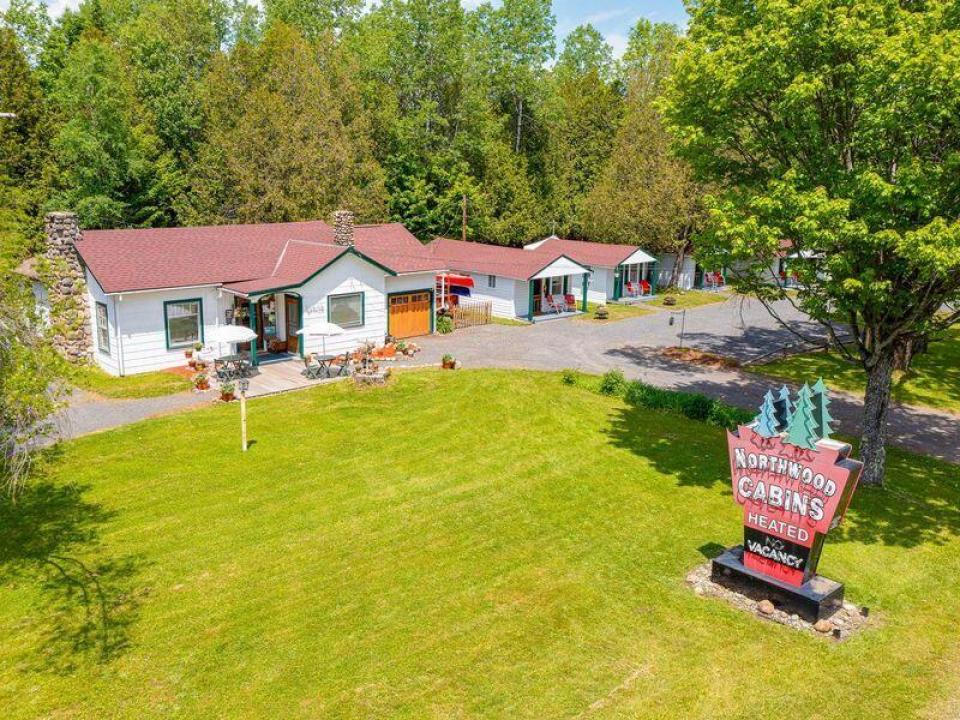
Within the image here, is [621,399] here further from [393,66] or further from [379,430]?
[393,66]

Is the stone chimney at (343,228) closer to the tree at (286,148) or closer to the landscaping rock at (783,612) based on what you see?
the tree at (286,148)

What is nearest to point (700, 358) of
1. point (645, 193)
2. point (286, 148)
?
point (645, 193)

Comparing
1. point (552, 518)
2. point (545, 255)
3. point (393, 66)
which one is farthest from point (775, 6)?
point (393, 66)

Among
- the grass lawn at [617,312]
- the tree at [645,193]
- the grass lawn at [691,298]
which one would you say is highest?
the tree at [645,193]

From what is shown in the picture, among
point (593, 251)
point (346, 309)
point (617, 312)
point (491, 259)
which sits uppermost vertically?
point (593, 251)

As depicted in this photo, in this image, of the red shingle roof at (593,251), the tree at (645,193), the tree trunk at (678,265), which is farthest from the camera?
A: the tree trunk at (678,265)

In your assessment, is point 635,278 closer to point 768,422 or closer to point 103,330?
point 103,330

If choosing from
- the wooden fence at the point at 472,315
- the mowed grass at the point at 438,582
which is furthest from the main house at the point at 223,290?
the mowed grass at the point at 438,582
